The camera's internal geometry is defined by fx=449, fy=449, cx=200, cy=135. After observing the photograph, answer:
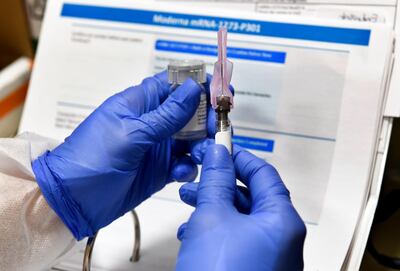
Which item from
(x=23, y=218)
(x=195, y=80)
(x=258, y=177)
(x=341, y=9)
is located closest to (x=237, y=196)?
(x=258, y=177)

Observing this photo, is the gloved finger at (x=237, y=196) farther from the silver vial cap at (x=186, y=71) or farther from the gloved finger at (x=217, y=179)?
the silver vial cap at (x=186, y=71)

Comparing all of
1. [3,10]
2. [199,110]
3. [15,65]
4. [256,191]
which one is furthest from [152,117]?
[3,10]

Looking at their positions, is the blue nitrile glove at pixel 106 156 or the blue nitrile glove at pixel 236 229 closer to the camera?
the blue nitrile glove at pixel 236 229

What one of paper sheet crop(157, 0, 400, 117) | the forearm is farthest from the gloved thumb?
paper sheet crop(157, 0, 400, 117)

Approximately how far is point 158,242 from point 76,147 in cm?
23

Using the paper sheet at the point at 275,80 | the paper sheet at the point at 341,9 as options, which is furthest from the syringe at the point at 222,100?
the paper sheet at the point at 341,9

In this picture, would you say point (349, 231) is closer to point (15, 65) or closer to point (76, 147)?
point (76, 147)

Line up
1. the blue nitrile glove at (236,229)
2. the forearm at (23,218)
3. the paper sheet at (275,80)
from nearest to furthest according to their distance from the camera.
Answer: the blue nitrile glove at (236,229)
the forearm at (23,218)
the paper sheet at (275,80)

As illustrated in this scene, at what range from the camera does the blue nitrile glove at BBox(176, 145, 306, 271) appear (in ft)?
1.56

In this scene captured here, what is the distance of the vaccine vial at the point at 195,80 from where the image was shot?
61 centimetres

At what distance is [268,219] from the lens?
0.49m

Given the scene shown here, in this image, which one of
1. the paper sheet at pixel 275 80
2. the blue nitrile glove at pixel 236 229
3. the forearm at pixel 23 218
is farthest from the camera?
the paper sheet at pixel 275 80

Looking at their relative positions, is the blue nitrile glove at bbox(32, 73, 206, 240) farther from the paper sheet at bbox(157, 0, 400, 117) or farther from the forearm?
the paper sheet at bbox(157, 0, 400, 117)

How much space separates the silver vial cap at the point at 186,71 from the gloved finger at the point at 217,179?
110mm
